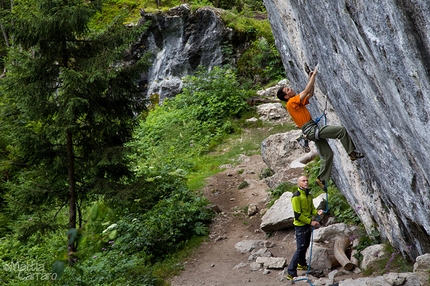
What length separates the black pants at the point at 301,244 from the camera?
8422mm

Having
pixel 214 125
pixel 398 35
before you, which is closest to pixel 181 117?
pixel 214 125

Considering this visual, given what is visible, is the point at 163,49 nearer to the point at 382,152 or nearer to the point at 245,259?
the point at 245,259

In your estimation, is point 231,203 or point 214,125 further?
point 214,125

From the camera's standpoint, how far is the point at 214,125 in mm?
20734

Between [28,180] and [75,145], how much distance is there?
54.9 inches

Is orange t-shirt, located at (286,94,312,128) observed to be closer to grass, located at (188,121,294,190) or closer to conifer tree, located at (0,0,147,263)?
conifer tree, located at (0,0,147,263)

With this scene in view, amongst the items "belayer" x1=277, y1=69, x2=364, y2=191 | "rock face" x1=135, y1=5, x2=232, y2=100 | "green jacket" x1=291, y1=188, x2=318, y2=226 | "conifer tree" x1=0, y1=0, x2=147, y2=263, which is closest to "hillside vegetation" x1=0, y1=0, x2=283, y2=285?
"conifer tree" x1=0, y1=0, x2=147, y2=263

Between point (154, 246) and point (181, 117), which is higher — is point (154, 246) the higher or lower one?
the lower one

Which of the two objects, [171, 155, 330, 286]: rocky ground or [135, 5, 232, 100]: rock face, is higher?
[135, 5, 232, 100]: rock face

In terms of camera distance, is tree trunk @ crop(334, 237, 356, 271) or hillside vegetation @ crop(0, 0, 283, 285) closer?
tree trunk @ crop(334, 237, 356, 271)

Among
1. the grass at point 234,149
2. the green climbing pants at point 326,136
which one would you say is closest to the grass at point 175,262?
the grass at point 234,149

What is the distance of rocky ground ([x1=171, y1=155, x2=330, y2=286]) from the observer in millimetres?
9507

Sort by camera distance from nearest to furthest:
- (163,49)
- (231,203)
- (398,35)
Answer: (398,35)
(231,203)
(163,49)

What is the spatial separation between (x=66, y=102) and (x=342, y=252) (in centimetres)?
684
